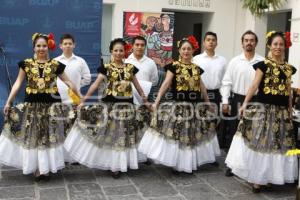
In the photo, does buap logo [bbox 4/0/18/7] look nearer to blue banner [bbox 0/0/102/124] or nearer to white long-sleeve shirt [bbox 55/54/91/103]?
blue banner [bbox 0/0/102/124]

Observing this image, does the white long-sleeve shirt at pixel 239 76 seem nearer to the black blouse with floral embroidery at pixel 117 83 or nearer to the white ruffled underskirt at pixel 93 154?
the black blouse with floral embroidery at pixel 117 83

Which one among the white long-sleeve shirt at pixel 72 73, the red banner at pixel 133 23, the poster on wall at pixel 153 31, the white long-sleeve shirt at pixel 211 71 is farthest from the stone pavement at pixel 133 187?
the red banner at pixel 133 23

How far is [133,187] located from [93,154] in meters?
0.67

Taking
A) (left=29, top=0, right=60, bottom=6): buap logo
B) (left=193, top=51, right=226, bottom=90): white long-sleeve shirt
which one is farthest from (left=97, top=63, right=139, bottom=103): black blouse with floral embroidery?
(left=29, top=0, right=60, bottom=6): buap logo

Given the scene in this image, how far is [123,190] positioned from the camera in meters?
4.91

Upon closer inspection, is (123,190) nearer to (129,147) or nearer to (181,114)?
(129,147)

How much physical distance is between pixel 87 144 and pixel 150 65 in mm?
1676

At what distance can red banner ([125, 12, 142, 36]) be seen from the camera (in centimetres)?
1013

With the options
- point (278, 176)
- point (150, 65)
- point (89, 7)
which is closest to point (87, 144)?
point (150, 65)

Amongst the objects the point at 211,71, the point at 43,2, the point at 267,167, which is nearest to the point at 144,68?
the point at 211,71

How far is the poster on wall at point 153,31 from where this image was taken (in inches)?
398

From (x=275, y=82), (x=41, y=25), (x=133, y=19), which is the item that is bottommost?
(x=275, y=82)

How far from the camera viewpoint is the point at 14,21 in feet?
22.4

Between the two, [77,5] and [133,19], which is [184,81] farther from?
[133,19]
